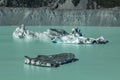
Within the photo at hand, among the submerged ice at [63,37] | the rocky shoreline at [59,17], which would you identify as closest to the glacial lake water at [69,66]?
the submerged ice at [63,37]

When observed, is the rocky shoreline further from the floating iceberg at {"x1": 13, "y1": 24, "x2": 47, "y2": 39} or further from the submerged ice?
the submerged ice

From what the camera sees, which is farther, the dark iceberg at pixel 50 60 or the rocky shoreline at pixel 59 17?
the rocky shoreline at pixel 59 17

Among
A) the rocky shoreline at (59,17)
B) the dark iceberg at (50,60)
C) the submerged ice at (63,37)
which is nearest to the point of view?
the dark iceberg at (50,60)

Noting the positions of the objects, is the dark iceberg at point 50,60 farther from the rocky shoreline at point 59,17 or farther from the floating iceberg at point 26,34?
the rocky shoreline at point 59,17

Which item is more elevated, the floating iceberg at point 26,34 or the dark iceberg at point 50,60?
the dark iceberg at point 50,60

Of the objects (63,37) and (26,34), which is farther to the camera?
(26,34)

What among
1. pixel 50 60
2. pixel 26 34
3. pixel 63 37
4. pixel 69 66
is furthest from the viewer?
pixel 26 34

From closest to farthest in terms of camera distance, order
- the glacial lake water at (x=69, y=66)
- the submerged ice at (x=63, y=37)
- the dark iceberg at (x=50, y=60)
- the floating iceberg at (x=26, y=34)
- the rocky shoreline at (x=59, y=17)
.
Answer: the glacial lake water at (x=69, y=66), the dark iceberg at (x=50, y=60), the submerged ice at (x=63, y=37), the floating iceberg at (x=26, y=34), the rocky shoreline at (x=59, y=17)

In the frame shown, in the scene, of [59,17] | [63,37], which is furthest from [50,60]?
[59,17]

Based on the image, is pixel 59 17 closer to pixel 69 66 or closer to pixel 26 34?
pixel 26 34

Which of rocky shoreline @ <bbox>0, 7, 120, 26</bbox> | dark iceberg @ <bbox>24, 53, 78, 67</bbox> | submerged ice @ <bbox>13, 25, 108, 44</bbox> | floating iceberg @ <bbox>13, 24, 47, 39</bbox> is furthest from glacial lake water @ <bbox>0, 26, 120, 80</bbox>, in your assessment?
rocky shoreline @ <bbox>0, 7, 120, 26</bbox>

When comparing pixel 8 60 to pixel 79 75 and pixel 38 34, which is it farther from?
pixel 38 34
